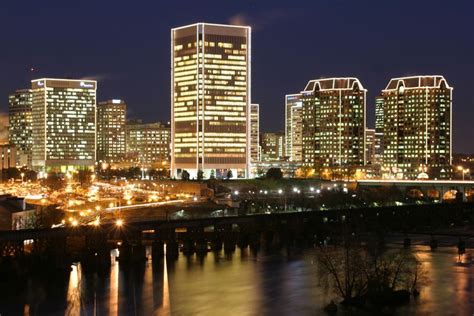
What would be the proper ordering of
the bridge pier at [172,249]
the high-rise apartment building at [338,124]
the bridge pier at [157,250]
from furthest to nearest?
the high-rise apartment building at [338,124]
the bridge pier at [172,249]
the bridge pier at [157,250]

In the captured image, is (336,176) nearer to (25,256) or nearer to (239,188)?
(239,188)

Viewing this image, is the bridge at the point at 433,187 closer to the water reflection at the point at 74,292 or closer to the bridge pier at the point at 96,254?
the bridge pier at the point at 96,254

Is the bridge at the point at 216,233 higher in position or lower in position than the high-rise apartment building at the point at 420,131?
lower

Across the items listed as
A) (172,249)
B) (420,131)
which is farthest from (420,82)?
(172,249)

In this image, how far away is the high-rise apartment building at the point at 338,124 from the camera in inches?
7057

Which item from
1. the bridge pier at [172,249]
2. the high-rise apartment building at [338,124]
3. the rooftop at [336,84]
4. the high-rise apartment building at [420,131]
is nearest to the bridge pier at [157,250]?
the bridge pier at [172,249]

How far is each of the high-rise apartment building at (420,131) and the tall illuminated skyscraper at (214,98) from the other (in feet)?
160

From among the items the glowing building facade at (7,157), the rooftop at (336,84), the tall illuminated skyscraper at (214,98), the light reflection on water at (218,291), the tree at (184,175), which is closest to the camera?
the light reflection on water at (218,291)

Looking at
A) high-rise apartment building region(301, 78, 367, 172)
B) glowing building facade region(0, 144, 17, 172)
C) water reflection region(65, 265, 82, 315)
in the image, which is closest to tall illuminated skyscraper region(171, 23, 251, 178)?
high-rise apartment building region(301, 78, 367, 172)

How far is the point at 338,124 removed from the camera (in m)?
181

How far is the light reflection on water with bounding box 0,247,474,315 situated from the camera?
39.9m

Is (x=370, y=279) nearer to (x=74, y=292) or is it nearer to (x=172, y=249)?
(x=74, y=292)

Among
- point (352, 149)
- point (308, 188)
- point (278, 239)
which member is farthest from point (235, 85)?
point (278, 239)

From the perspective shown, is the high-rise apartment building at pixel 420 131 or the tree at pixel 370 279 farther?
the high-rise apartment building at pixel 420 131
